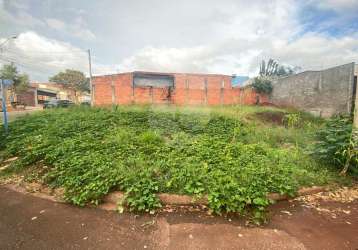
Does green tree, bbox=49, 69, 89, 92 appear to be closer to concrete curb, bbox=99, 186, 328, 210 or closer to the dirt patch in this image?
the dirt patch

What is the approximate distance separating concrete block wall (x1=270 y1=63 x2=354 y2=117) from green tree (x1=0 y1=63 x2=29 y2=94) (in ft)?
89.9

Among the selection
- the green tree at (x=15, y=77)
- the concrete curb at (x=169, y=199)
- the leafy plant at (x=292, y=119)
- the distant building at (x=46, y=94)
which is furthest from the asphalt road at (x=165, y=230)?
the distant building at (x=46, y=94)

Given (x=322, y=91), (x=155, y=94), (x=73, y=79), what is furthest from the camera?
(x=73, y=79)

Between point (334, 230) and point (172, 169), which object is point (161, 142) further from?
point (334, 230)

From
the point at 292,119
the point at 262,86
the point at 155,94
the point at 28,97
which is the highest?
the point at 262,86

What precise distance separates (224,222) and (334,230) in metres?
1.27

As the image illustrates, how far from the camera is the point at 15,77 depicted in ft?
74.5

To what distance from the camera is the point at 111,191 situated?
2.79 meters

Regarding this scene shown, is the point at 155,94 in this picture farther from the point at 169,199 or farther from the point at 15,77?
the point at 15,77

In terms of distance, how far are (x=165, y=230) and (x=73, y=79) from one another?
36.0 meters

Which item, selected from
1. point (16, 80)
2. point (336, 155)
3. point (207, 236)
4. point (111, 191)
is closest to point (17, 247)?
point (111, 191)

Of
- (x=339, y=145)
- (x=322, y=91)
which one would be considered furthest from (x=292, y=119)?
(x=322, y=91)

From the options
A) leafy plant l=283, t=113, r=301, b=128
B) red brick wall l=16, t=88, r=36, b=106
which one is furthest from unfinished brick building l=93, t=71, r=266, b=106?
red brick wall l=16, t=88, r=36, b=106

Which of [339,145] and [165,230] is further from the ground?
[339,145]
